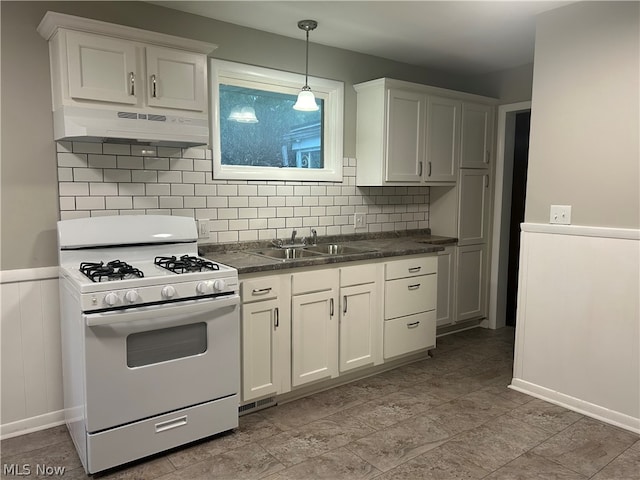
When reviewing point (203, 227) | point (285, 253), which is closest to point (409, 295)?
point (285, 253)

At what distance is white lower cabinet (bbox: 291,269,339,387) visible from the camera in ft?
9.40

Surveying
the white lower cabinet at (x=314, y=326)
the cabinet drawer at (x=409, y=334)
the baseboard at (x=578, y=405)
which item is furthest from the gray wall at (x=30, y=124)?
the baseboard at (x=578, y=405)

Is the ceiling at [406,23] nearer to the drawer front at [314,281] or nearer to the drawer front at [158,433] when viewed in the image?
the drawer front at [314,281]

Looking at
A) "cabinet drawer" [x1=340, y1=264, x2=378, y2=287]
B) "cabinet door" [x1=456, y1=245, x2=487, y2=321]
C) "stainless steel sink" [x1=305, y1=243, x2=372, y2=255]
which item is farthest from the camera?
"cabinet door" [x1=456, y1=245, x2=487, y2=321]

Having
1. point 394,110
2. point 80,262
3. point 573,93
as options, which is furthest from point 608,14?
point 80,262

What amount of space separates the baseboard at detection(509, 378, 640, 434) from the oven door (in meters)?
1.89

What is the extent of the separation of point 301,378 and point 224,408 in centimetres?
59

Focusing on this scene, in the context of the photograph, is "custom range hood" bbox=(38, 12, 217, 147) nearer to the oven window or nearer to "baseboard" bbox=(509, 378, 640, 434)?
the oven window

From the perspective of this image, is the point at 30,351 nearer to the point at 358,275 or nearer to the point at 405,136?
the point at 358,275

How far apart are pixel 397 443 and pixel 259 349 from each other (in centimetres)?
91

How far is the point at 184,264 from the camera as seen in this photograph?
2453mm

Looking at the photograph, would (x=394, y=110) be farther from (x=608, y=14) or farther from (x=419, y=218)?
(x=608, y=14)

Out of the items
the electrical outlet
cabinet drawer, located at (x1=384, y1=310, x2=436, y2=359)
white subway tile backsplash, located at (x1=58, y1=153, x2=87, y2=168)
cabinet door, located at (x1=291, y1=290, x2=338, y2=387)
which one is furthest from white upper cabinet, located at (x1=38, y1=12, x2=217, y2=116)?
cabinet drawer, located at (x1=384, y1=310, x2=436, y2=359)

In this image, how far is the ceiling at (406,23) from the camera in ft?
9.12
